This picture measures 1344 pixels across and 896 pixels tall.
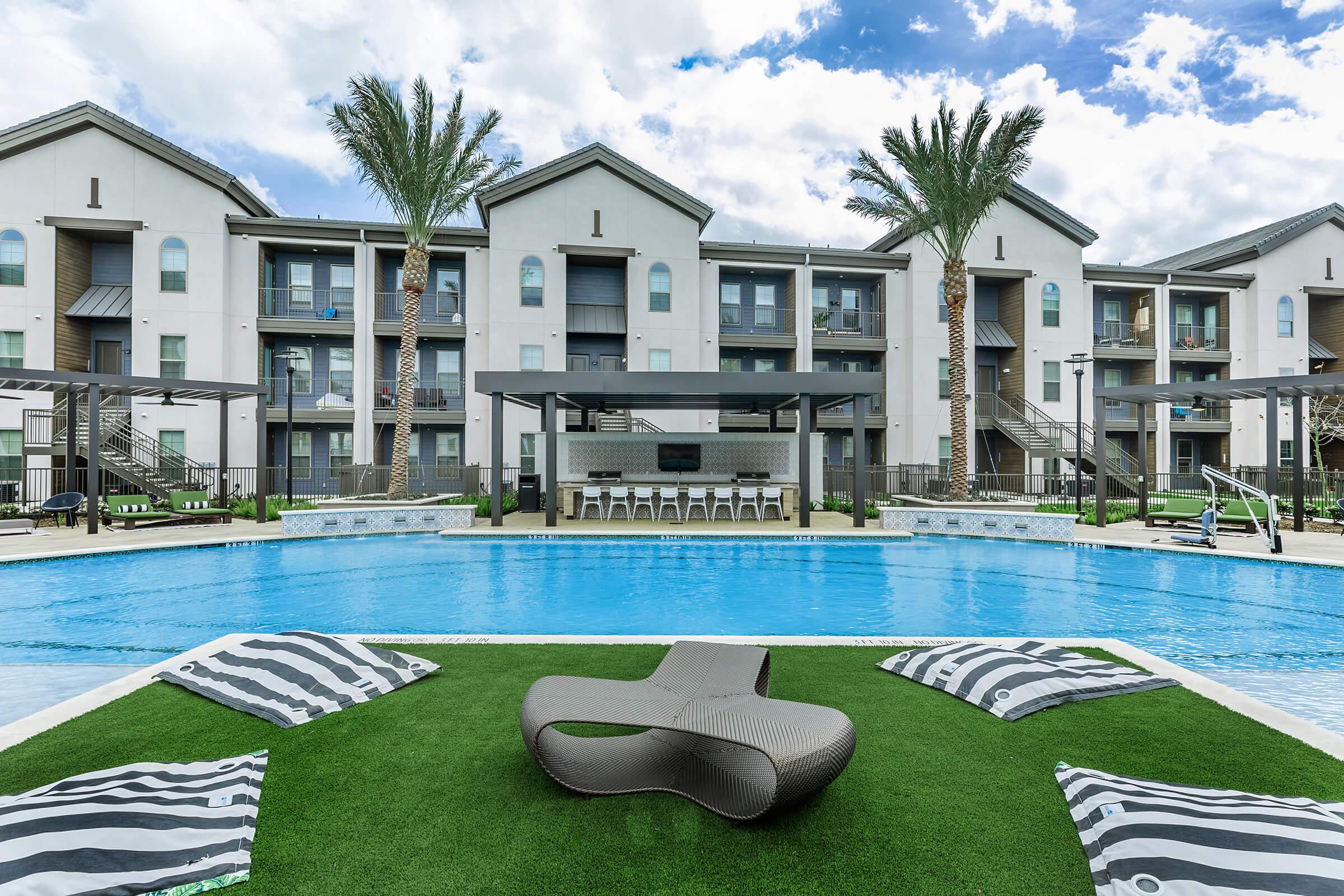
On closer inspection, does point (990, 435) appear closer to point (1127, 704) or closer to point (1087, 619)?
point (1087, 619)

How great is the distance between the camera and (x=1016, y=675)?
13.7ft

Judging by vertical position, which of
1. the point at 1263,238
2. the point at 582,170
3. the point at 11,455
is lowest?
the point at 11,455

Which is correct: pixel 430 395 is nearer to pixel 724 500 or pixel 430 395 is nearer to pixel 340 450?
pixel 340 450

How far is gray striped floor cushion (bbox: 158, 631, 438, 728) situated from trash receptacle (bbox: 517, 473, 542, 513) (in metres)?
13.1

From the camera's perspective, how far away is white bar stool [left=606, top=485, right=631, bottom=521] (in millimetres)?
16469

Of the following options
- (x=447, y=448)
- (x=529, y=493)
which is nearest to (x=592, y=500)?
(x=529, y=493)

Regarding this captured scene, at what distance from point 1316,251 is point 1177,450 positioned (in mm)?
10074

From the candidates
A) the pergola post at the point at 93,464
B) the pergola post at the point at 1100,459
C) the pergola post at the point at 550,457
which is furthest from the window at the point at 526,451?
the pergola post at the point at 1100,459

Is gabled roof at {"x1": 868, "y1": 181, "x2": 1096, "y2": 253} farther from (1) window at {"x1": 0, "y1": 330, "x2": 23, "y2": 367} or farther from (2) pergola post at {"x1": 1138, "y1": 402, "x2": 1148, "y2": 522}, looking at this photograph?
(1) window at {"x1": 0, "y1": 330, "x2": 23, "y2": 367}

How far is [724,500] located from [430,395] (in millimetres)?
13009

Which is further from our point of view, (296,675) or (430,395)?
(430,395)

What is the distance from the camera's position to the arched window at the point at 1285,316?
26938 millimetres

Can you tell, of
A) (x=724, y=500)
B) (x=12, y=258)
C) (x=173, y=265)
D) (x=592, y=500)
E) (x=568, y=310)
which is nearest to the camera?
(x=724, y=500)

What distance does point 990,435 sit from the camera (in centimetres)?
2603
